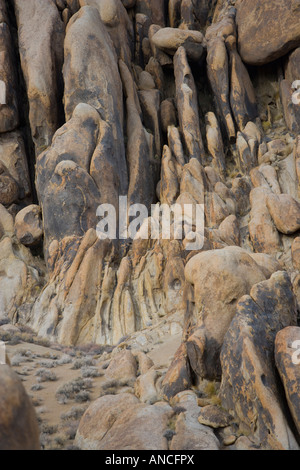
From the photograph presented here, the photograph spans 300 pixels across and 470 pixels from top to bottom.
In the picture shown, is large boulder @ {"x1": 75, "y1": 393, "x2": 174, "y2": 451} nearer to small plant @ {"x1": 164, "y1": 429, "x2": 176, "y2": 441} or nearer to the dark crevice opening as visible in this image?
small plant @ {"x1": 164, "y1": 429, "x2": 176, "y2": 441}

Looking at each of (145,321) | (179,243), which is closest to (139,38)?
(179,243)

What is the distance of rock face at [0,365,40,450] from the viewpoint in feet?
17.4

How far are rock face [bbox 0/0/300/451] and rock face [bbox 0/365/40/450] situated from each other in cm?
306

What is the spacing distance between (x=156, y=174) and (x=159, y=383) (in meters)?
18.1

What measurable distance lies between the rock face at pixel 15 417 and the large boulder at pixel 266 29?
3040 centimetres

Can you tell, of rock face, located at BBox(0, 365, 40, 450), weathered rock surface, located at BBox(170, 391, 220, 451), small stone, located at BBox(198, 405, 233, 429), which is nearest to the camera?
rock face, located at BBox(0, 365, 40, 450)

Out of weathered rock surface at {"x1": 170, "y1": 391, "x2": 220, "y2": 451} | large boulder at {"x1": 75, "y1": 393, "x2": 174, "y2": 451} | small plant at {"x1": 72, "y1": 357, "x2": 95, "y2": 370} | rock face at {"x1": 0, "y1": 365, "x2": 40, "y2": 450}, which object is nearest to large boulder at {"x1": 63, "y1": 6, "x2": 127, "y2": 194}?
small plant at {"x1": 72, "y1": 357, "x2": 95, "y2": 370}

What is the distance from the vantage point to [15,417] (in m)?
5.45

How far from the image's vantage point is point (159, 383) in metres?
11.4

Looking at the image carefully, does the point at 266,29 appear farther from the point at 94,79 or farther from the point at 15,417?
the point at 15,417

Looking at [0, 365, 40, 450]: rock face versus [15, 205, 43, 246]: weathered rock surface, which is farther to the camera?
[15, 205, 43, 246]: weathered rock surface

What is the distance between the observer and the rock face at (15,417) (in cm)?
529

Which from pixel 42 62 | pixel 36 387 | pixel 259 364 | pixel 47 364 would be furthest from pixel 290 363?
pixel 42 62
